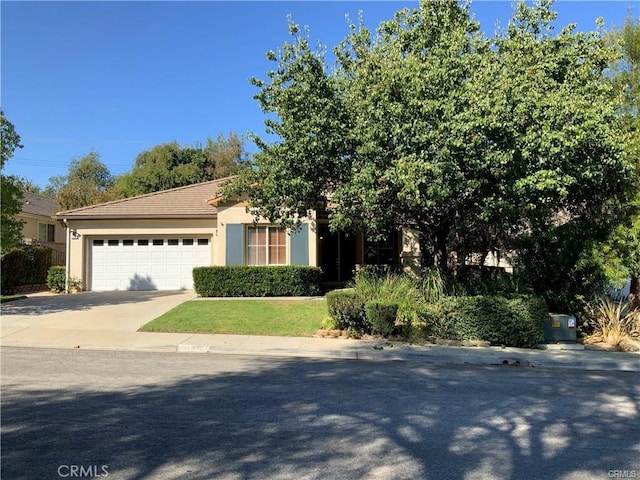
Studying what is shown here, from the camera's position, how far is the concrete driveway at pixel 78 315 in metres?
11.8

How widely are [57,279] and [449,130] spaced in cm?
1805

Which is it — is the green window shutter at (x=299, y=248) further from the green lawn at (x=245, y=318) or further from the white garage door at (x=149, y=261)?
the white garage door at (x=149, y=261)

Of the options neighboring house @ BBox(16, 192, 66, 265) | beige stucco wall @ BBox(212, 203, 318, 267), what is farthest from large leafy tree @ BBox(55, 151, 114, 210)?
beige stucco wall @ BBox(212, 203, 318, 267)

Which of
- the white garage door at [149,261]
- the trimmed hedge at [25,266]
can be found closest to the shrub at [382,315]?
the white garage door at [149,261]

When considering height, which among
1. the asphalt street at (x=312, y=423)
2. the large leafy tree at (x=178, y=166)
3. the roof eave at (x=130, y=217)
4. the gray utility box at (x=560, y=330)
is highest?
the large leafy tree at (x=178, y=166)

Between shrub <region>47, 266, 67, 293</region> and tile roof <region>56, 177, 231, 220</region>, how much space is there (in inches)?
→ 88.6

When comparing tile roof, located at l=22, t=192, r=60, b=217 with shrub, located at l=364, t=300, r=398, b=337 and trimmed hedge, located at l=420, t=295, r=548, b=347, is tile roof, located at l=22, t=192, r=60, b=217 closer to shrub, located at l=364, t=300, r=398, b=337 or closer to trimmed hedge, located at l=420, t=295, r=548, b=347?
shrub, located at l=364, t=300, r=398, b=337

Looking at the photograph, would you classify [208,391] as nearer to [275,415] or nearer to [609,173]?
[275,415]

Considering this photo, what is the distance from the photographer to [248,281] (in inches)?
716

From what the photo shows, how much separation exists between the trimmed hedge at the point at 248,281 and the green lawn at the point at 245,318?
6.19 feet

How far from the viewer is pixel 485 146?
33.3ft

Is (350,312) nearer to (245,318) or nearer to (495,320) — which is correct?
(245,318)

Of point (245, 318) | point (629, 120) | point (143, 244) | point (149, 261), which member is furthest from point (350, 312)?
point (143, 244)

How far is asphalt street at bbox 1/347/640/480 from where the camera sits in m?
4.37
